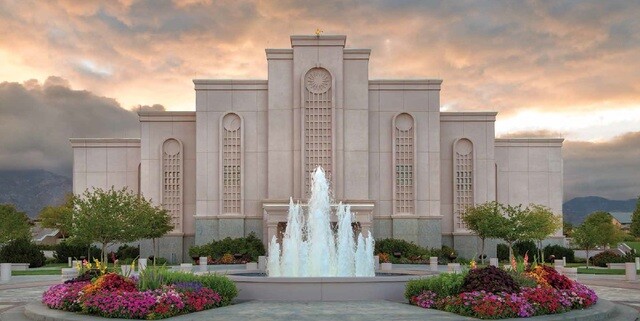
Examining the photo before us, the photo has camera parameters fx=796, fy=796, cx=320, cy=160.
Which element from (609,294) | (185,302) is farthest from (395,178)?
(185,302)

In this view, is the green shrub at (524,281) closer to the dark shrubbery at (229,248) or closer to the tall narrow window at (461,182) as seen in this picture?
the dark shrubbery at (229,248)

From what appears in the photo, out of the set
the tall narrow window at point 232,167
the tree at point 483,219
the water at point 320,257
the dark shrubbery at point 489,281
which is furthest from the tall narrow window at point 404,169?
the dark shrubbery at point 489,281

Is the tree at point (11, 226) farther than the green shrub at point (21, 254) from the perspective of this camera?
Yes

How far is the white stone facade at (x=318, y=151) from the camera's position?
5434cm

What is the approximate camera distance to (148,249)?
5662cm

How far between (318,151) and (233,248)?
8907 millimetres

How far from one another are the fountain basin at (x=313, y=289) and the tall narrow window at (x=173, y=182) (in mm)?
36074

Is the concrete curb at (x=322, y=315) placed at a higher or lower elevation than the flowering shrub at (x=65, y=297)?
lower

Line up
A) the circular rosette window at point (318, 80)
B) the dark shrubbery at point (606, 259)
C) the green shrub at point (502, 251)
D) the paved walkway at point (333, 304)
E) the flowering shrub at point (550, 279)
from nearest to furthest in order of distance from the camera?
the paved walkway at point (333, 304)
the flowering shrub at point (550, 279)
the dark shrubbery at point (606, 259)
the circular rosette window at point (318, 80)
the green shrub at point (502, 251)

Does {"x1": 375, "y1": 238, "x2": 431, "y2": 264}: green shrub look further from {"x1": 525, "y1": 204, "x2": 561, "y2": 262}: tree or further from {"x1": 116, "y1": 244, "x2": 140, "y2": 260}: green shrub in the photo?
{"x1": 116, "y1": 244, "x2": 140, "y2": 260}: green shrub

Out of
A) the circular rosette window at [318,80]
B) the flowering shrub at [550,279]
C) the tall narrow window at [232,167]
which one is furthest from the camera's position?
the tall narrow window at [232,167]

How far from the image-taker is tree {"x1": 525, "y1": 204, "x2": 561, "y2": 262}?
5275 cm

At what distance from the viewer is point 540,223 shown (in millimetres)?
53844

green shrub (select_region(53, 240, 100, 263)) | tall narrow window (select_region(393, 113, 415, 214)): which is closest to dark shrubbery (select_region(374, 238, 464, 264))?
tall narrow window (select_region(393, 113, 415, 214))
